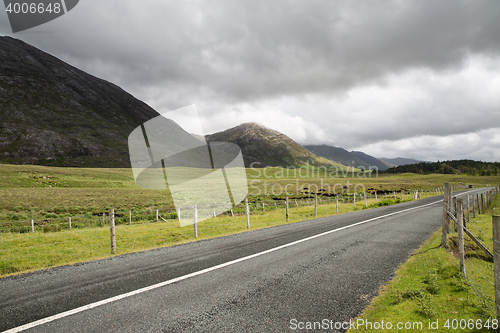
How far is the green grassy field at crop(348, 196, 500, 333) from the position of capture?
3.96 meters

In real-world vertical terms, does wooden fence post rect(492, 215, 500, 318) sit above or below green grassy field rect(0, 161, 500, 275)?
above

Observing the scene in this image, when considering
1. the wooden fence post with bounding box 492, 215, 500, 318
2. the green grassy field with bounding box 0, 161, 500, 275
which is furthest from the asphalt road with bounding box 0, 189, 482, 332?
the green grassy field with bounding box 0, 161, 500, 275

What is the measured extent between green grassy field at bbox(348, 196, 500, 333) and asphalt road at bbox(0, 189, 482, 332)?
32 centimetres

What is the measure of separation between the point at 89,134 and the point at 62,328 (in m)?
213

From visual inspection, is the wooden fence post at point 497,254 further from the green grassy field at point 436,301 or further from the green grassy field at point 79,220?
the green grassy field at point 79,220

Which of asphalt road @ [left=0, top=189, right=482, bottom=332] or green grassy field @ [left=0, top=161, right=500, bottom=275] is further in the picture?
green grassy field @ [left=0, top=161, right=500, bottom=275]

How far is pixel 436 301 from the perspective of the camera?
15.6 feet

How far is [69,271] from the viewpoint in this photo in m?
6.96

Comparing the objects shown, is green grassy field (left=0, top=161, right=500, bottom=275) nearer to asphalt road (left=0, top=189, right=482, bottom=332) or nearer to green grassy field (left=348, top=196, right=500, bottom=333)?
asphalt road (left=0, top=189, right=482, bottom=332)

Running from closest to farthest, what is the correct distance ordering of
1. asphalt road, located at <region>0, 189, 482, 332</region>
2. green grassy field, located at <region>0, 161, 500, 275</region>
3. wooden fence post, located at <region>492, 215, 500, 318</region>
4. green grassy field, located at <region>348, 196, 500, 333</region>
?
wooden fence post, located at <region>492, 215, 500, 318</region> → green grassy field, located at <region>348, 196, 500, 333</region> → asphalt road, located at <region>0, 189, 482, 332</region> → green grassy field, located at <region>0, 161, 500, 275</region>

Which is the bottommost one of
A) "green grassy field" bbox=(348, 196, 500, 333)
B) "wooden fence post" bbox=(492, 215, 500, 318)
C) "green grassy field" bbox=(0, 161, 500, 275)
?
"green grassy field" bbox=(0, 161, 500, 275)

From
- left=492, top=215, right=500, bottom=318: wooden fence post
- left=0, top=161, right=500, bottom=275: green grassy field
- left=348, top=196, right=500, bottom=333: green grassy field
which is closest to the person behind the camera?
left=492, top=215, right=500, bottom=318: wooden fence post

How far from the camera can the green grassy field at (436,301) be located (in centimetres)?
396

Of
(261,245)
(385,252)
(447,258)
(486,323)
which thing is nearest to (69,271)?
(261,245)
